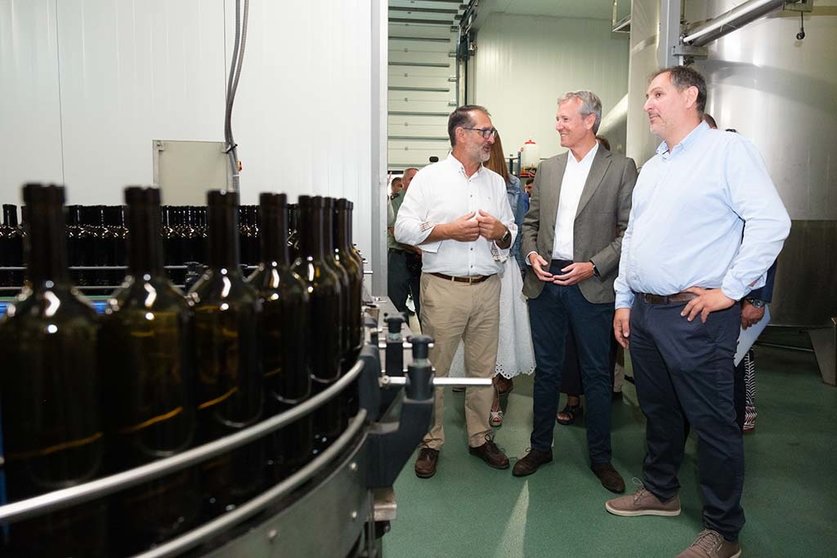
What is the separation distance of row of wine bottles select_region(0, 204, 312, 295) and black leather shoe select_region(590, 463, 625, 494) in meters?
1.69

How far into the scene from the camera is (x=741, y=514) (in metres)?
1.90

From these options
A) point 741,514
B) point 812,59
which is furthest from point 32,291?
point 812,59

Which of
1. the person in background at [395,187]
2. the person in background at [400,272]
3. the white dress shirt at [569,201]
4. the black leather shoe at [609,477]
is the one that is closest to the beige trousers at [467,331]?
the white dress shirt at [569,201]

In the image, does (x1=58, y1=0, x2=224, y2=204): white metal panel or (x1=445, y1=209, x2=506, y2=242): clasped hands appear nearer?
A: (x1=445, y1=209, x2=506, y2=242): clasped hands

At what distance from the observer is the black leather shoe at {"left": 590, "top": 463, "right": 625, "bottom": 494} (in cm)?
240

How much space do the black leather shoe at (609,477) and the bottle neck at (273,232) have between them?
2111mm

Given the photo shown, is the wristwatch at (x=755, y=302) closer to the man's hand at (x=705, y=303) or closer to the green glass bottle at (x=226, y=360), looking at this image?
the man's hand at (x=705, y=303)

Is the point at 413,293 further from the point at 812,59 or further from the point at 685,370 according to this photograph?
the point at 812,59

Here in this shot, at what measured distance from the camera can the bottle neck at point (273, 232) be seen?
0.67 meters

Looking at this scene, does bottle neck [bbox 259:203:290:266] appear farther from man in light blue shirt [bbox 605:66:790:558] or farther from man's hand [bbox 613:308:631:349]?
man's hand [bbox 613:308:631:349]

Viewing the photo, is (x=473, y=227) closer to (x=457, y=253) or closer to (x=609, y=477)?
(x=457, y=253)

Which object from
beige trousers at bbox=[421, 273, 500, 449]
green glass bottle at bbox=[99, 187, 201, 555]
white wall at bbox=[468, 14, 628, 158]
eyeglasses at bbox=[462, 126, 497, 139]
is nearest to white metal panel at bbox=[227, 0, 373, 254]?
eyeglasses at bbox=[462, 126, 497, 139]

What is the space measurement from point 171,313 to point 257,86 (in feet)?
7.87

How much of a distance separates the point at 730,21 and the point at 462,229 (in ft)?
5.72
